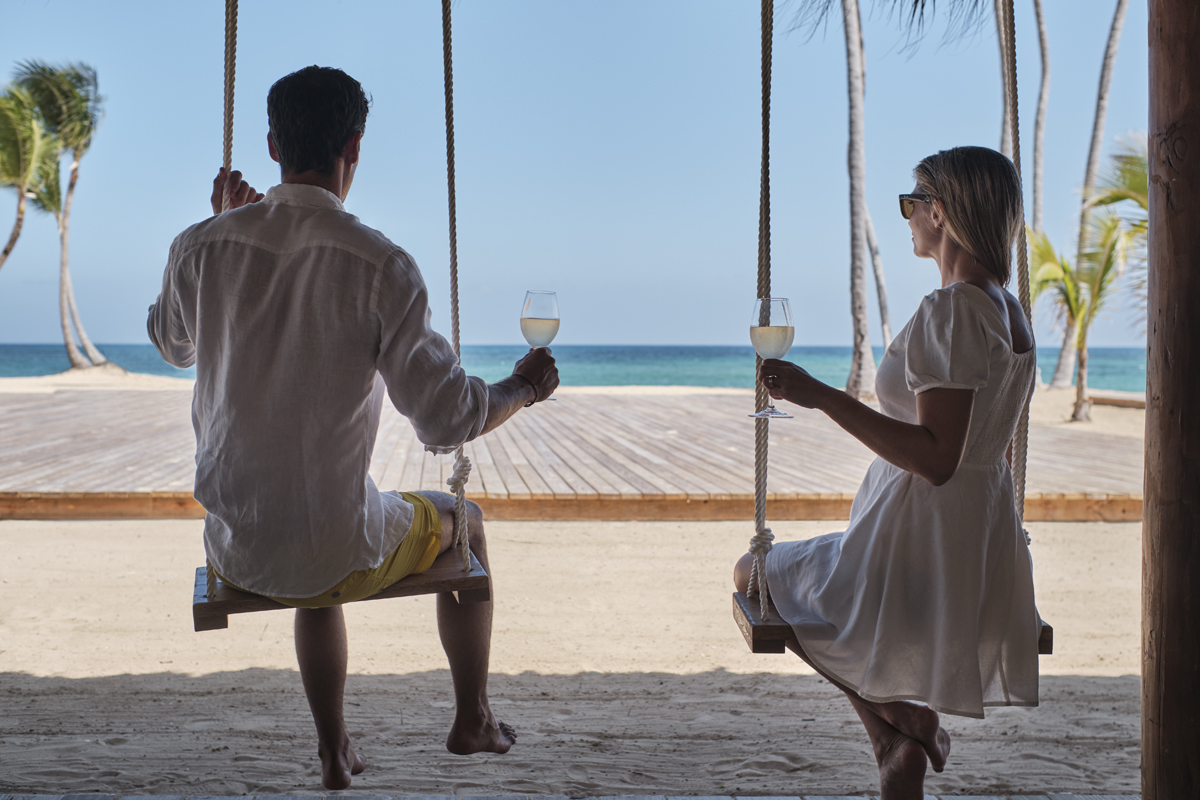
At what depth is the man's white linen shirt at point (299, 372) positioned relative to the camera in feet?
4.75

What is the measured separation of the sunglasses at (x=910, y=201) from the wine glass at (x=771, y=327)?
0.27 m

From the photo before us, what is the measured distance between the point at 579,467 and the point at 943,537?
14.5 ft

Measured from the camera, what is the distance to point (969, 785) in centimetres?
234

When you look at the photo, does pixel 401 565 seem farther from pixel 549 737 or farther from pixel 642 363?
pixel 642 363

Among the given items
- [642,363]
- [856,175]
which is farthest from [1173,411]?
[642,363]

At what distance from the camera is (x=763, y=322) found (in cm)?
171

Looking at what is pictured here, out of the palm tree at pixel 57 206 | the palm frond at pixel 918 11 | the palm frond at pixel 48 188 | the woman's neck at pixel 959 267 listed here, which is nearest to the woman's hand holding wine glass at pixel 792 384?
the woman's neck at pixel 959 267

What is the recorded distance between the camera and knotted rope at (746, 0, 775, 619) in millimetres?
1637

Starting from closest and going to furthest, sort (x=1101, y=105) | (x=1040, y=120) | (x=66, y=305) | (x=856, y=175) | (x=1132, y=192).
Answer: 1. (x=1132, y=192)
2. (x=856, y=175)
3. (x=1101, y=105)
4. (x=1040, y=120)
5. (x=66, y=305)

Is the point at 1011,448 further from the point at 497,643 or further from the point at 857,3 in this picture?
the point at 857,3

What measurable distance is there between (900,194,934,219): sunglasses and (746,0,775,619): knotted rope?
0.80 feet

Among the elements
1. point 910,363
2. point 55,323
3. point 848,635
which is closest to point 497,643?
point 848,635

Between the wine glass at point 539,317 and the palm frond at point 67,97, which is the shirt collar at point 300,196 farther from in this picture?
the palm frond at point 67,97

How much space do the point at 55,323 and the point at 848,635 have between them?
46.1 m
